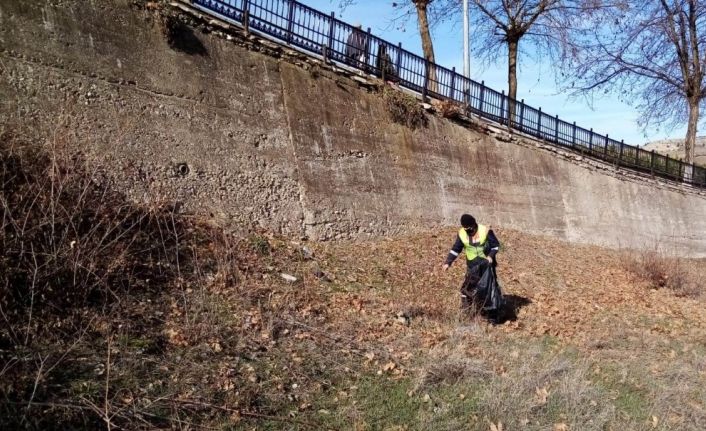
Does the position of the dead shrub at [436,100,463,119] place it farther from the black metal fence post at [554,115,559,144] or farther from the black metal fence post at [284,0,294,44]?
the black metal fence post at [554,115,559,144]

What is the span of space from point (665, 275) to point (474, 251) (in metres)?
7.28

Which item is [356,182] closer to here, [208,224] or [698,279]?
[208,224]

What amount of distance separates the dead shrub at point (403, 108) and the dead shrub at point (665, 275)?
245 inches

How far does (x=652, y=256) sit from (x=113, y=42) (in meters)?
12.6

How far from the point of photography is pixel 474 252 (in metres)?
7.76

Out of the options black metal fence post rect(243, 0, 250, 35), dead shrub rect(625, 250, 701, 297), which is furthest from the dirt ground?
black metal fence post rect(243, 0, 250, 35)

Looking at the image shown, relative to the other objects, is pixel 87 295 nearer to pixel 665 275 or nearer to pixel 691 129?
pixel 665 275

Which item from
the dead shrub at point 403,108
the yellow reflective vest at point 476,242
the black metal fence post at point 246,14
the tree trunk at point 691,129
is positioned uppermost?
the tree trunk at point 691,129

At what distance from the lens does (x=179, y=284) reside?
20.7 ft

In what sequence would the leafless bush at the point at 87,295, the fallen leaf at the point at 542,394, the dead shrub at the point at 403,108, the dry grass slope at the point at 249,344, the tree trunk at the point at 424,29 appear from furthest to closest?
1. the tree trunk at the point at 424,29
2. the dead shrub at the point at 403,108
3. the fallen leaf at the point at 542,394
4. the dry grass slope at the point at 249,344
5. the leafless bush at the point at 87,295

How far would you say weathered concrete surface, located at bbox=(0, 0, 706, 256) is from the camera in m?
7.41

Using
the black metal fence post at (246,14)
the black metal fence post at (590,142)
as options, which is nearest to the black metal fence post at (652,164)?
the black metal fence post at (590,142)

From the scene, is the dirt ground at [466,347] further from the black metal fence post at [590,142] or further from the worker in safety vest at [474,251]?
the black metal fence post at [590,142]

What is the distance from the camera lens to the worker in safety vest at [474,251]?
7.70 metres
